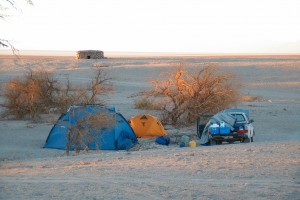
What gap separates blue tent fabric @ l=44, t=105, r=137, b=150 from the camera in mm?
18391

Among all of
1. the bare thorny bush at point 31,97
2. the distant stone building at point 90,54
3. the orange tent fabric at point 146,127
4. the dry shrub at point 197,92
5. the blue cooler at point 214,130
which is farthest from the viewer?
the distant stone building at point 90,54

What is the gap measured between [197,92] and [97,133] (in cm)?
682

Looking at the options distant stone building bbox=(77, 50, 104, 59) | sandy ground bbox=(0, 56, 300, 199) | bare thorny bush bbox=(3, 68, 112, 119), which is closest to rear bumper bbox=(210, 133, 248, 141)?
sandy ground bbox=(0, 56, 300, 199)

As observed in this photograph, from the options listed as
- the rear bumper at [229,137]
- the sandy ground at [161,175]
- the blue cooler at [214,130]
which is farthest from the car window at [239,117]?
the sandy ground at [161,175]

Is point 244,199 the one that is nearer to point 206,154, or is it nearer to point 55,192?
point 55,192

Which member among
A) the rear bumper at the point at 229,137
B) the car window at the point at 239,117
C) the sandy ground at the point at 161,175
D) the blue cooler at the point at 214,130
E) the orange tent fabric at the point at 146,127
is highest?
the sandy ground at the point at 161,175

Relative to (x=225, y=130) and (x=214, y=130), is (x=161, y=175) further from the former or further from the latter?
(x=225, y=130)

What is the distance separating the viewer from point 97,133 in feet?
60.6

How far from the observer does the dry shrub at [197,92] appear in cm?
2386

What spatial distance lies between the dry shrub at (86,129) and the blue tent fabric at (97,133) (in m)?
0.08

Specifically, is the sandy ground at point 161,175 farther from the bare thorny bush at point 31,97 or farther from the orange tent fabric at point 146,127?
the bare thorny bush at point 31,97

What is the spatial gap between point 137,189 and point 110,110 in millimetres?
10820

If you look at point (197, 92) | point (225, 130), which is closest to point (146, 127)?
point (197, 92)

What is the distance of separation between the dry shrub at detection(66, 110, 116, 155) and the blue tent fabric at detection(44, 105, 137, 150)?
3.1 inches
